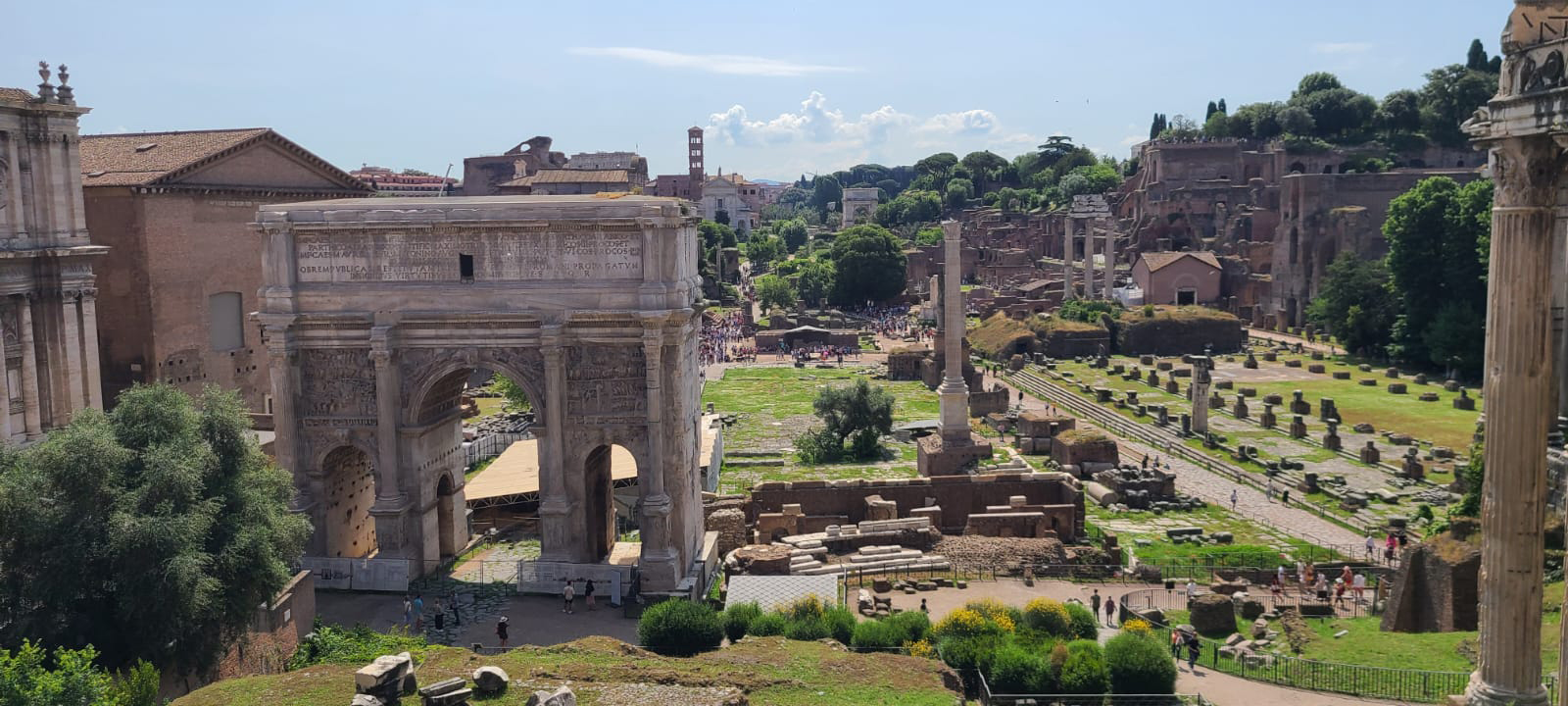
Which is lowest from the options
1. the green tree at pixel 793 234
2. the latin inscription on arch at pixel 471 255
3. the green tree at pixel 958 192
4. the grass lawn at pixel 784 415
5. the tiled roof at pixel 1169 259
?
the grass lawn at pixel 784 415

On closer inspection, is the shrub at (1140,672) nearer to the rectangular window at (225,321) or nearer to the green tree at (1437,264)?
the rectangular window at (225,321)

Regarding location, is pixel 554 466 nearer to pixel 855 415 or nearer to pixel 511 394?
pixel 855 415

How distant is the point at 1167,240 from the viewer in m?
96.6

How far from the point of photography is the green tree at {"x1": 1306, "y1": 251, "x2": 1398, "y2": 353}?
61375 mm

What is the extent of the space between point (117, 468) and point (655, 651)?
8.65m

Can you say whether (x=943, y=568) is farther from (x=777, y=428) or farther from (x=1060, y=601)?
(x=777, y=428)

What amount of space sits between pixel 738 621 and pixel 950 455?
1846 centimetres

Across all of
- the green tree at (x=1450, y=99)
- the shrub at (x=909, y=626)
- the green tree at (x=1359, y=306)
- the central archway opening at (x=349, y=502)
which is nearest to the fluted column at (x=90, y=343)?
the central archway opening at (x=349, y=502)

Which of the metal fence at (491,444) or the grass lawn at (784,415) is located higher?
the metal fence at (491,444)

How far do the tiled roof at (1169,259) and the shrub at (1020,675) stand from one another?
230 feet

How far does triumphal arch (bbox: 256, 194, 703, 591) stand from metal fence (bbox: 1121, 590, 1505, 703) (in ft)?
33.8

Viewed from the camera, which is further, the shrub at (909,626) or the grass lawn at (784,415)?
the grass lawn at (784,415)

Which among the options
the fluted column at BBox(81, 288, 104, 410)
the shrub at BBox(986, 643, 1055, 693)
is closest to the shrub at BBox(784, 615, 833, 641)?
the shrub at BBox(986, 643, 1055, 693)

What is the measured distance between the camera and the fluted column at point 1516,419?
9.61 metres
